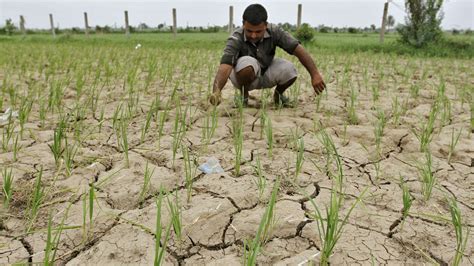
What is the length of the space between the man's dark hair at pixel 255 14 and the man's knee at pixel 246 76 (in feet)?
0.98

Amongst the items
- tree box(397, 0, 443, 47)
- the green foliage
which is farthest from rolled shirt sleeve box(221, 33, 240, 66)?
the green foliage

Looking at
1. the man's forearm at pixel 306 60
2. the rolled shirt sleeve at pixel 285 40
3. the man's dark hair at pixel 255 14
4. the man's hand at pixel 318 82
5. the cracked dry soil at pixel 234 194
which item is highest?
the man's dark hair at pixel 255 14

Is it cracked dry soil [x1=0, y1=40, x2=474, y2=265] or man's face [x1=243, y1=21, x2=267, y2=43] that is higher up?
man's face [x1=243, y1=21, x2=267, y2=43]

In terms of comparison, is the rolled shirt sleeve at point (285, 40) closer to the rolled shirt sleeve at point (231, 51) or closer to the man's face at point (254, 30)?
the man's face at point (254, 30)

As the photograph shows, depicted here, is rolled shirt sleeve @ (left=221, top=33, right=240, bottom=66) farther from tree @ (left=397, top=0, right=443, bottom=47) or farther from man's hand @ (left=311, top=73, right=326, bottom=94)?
tree @ (left=397, top=0, right=443, bottom=47)

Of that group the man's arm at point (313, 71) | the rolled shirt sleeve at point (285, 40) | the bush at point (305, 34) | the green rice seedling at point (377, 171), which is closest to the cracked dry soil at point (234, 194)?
the green rice seedling at point (377, 171)

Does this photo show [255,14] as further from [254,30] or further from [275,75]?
[275,75]

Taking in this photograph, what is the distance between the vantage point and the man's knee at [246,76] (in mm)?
2502

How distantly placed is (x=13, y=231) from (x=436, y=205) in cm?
145

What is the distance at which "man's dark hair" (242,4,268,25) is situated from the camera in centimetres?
235

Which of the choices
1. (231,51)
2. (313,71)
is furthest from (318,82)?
(231,51)

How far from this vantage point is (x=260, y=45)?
2.67 metres

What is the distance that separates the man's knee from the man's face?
202 millimetres

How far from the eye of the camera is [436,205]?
1401 mm
